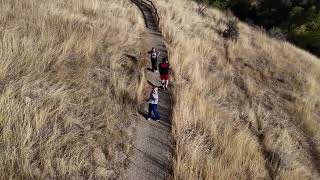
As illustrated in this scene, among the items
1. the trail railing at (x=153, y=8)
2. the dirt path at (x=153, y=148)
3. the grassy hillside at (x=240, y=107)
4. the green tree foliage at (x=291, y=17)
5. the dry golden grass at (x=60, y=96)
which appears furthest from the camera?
the green tree foliage at (x=291, y=17)

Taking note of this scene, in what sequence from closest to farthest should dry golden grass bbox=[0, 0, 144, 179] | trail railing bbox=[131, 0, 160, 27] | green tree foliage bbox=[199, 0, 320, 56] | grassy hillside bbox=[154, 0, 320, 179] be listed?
1. dry golden grass bbox=[0, 0, 144, 179]
2. grassy hillside bbox=[154, 0, 320, 179]
3. trail railing bbox=[131, 0, 160, 27]
4. green tree foliage bbox=[199, 0, 320, 56]

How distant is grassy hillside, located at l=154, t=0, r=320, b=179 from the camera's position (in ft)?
24.1

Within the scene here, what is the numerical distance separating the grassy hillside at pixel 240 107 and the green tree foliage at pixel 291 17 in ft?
43.8

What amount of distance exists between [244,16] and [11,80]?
118ft

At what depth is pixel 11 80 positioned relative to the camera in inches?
281

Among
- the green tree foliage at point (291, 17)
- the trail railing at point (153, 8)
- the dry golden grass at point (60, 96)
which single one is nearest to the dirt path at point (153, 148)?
the dry golden grass at point (60, 96)

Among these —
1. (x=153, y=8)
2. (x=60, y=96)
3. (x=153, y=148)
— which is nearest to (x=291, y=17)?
(x=153, y=8)

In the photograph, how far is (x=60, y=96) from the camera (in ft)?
23.4

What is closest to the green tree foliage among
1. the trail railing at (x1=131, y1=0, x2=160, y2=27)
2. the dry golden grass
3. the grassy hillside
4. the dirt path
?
the trail railing at (x1=131, y1=0, x2=160, y2=27)

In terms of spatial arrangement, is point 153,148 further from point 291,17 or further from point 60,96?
point 291,17

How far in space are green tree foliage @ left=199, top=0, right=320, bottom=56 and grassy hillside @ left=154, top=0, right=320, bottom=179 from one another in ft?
43.8

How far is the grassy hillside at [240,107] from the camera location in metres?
7.34

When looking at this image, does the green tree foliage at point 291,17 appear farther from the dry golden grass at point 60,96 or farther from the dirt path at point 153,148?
the dirt path at point 153,148

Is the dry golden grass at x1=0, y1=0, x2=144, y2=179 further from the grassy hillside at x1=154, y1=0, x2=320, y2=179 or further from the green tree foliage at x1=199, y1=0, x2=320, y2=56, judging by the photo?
the green tree foliage at x1=199, y1=0, x2=320, y2=56
